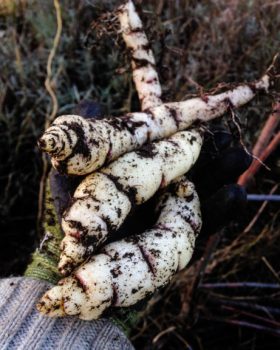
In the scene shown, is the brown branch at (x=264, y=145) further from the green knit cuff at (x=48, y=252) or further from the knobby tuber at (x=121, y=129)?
the green knit cuff at (x=48, y=252)

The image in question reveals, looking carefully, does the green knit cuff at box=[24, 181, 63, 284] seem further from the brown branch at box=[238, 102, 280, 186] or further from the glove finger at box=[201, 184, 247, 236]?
the brown branch at box=[238, 102, 280, 186]

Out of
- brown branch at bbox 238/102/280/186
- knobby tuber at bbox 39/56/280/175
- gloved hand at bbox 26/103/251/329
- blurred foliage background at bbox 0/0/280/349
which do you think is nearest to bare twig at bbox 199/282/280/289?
blurred foliage background at bbox 0/0/280/349

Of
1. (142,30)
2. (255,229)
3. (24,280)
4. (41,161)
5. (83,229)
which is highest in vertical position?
(142,30)

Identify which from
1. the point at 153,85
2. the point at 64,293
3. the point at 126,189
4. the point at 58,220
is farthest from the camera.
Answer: the point at 153,85

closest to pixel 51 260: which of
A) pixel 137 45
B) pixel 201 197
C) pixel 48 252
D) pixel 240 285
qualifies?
pixel 48 252

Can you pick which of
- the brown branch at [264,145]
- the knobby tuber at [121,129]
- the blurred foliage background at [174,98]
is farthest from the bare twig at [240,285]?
the knobby tuber at [121,129]

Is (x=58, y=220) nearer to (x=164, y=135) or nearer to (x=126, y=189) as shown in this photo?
(x=126, y=189)

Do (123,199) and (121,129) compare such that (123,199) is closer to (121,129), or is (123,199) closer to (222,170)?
(121,129)

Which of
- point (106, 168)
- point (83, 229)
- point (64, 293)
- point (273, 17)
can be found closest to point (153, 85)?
point (106, 168)
